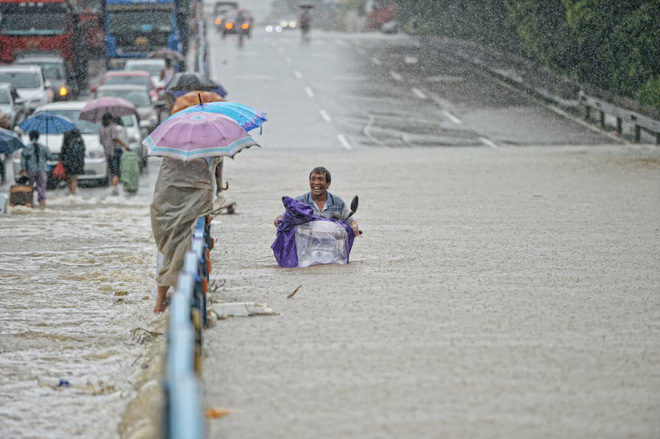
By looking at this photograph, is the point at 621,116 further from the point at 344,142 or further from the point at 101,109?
the point at 101,109

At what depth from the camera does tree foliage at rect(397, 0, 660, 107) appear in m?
26.8

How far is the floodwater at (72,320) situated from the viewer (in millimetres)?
7449

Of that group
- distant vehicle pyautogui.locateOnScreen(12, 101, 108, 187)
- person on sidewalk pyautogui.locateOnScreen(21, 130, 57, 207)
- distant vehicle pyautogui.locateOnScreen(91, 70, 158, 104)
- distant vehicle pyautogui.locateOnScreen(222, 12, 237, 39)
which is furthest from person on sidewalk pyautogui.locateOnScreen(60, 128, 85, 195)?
distant vehicle pyautogui.locateOnScreen(222, 12, 237, 39)

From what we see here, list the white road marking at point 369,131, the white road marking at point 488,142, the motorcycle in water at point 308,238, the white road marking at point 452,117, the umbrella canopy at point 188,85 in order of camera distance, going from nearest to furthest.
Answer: the motorcycle in water at point 308,238
the umbrella canopy at point 188,85
the white road marking at point 488,142
the white road marking at point 369,131
the white road marking at point 452,117

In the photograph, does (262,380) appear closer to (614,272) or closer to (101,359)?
(101,359)

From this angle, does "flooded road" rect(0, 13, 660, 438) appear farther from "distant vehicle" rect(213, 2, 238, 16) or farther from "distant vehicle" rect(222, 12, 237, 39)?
"distant vehicle" rect(213, 2, 238, 16)

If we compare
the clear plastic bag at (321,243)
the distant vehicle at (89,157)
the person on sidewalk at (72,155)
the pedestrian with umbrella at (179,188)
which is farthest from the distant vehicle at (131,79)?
the pedestrian with umbrella at (179,188)

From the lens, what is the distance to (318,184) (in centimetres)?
1028

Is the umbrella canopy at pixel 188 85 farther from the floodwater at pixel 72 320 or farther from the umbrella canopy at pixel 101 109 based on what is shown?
the floodwater at pixel 72 320

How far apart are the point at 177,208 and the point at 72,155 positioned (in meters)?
10.1

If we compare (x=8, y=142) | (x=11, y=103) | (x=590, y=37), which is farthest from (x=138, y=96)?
(x=590, y=37)

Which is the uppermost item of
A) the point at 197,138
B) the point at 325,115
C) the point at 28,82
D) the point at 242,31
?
the point at 197,138

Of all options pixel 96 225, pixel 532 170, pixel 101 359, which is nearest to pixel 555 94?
pixel 532 170

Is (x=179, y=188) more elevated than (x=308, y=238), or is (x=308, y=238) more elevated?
(x=179, y=188)
